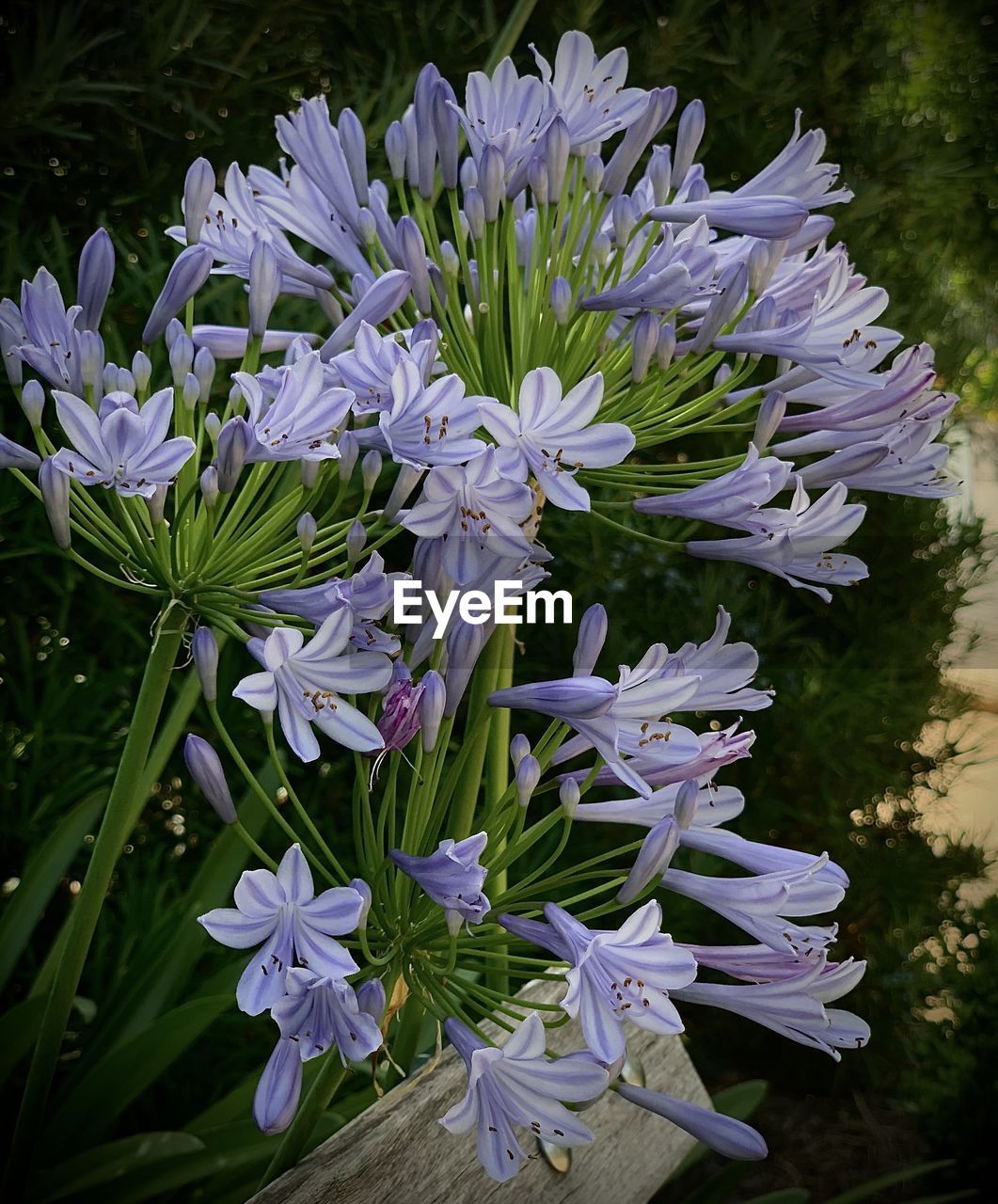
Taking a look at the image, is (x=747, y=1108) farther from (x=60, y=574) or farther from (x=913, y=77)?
(x=913, y=77)

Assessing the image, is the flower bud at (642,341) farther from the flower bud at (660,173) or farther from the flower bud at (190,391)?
the flower bud at (190,391)

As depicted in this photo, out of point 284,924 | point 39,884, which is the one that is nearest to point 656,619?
point 39,884

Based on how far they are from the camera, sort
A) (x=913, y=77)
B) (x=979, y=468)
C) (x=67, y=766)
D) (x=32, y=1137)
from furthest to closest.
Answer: (x=979, y=468), (x=913, y=77), (x=67, y=766), (x=32, y=1137)

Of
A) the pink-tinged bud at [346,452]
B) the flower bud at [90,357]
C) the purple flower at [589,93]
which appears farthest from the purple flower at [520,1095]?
the purple flower at [589,93]

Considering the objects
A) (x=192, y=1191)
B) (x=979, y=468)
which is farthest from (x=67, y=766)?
(x=979, y=468)

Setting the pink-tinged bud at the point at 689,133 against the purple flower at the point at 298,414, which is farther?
the pink-tinged bud at the point at 689,133

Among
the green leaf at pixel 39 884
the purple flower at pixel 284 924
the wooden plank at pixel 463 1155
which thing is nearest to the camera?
the purple flower at pixel 284 924

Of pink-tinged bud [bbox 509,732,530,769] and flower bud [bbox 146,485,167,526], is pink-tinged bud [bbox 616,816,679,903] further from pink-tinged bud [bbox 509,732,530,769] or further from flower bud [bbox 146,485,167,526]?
flower bud [bbox 146,485,167,526]
